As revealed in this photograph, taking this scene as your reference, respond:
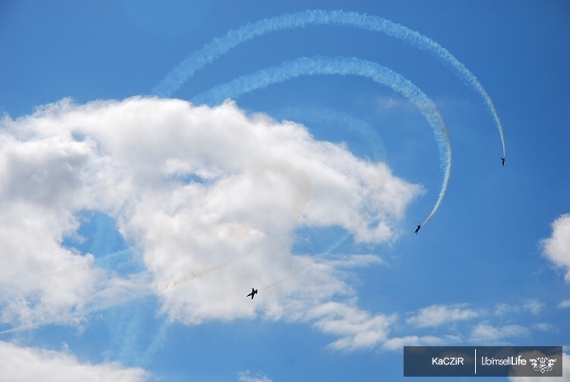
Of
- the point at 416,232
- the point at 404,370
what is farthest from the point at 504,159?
the point at 404,370

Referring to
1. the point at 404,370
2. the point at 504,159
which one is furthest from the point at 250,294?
the point at 504,159

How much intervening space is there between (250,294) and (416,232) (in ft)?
70.0

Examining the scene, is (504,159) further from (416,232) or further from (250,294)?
(250,294)

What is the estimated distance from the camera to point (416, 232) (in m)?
123

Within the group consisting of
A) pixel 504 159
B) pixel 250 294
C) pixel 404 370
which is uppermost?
pixel 504 159

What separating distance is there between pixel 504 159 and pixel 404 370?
2778cm

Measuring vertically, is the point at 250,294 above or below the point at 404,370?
above

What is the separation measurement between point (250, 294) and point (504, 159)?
113 feet

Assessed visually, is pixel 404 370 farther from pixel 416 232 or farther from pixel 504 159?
pixel 504 159

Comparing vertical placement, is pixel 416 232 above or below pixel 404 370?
above

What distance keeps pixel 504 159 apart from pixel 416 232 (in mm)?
13704

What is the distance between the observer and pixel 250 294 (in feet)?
410

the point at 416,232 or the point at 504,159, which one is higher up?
the point at 504,159
